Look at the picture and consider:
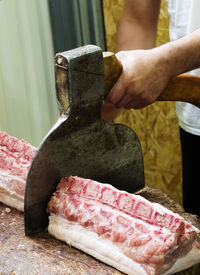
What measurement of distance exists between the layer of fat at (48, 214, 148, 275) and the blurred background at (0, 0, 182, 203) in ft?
5.66

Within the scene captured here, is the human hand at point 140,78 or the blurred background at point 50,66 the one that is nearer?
the human hand at point 140,78

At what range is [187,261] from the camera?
1.42 metres

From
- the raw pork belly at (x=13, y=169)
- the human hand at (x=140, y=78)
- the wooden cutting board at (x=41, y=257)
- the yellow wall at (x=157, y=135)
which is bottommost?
the yellow wall at (x=157, y=135)

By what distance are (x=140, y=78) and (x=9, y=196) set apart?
63 cm

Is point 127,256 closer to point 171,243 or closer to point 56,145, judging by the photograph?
point 171,243

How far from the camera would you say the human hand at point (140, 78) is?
1600 millimetres

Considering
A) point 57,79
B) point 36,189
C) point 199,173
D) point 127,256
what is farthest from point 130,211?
point 199,173

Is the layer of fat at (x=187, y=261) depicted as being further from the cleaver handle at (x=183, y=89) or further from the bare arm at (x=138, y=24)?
the bare arm at (x=138, y=24)

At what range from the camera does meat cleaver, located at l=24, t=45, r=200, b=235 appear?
1475 mm

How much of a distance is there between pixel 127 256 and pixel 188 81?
2.17 feet

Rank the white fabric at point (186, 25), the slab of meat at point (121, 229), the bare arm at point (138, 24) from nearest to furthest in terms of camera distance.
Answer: the slab of meat at point (121, 229)
the white fabric at point (186, 25)
the bare arm at point (138, 24)

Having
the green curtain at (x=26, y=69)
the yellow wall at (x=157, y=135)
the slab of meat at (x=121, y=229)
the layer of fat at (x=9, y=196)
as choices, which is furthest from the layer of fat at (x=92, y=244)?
the yellow wall at (x=157, y=135)

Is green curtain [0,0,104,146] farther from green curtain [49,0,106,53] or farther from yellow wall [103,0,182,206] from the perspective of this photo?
yellow wall [103,0,182,206]

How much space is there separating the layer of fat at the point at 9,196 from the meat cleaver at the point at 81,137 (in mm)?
161
